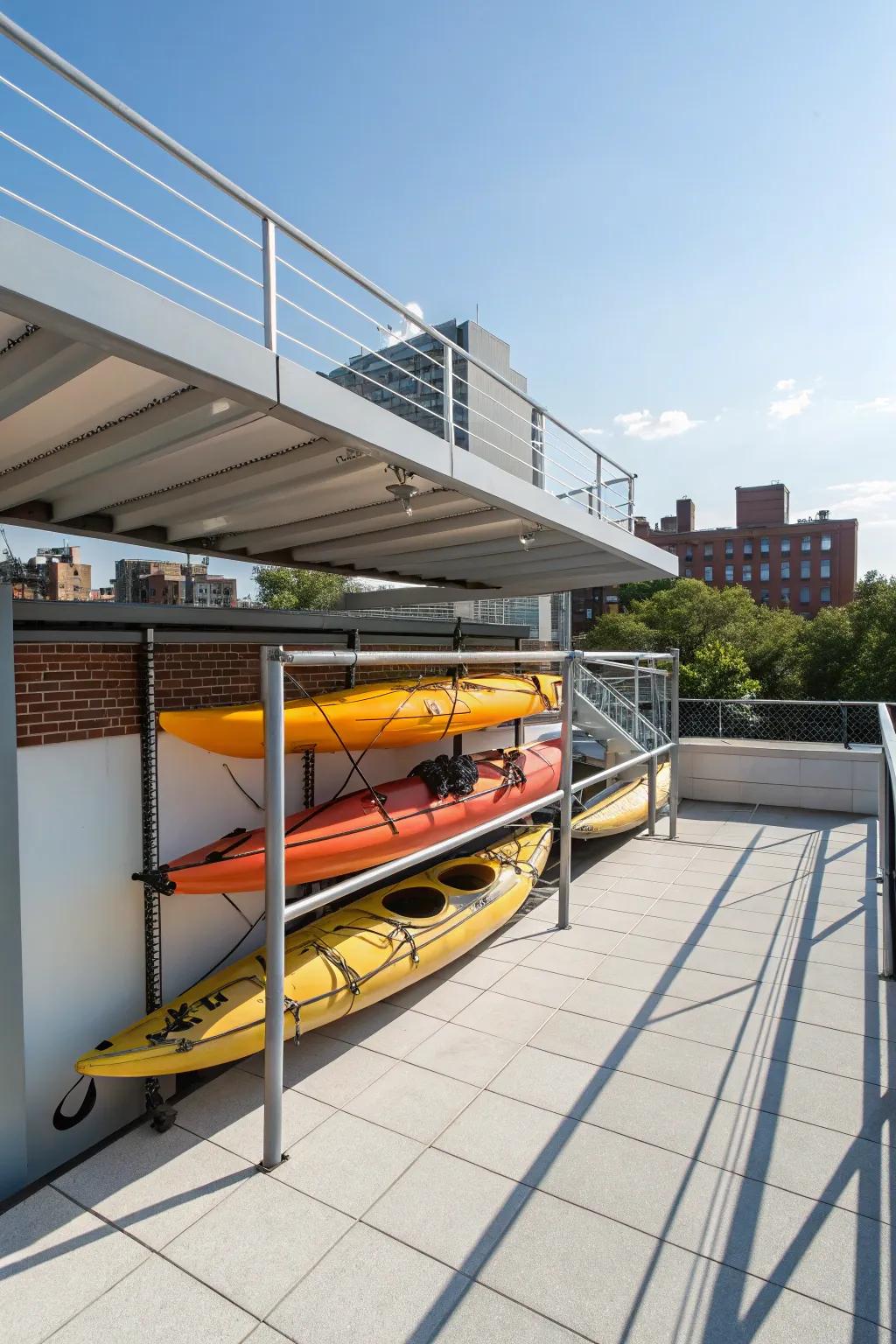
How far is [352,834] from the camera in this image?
374cm

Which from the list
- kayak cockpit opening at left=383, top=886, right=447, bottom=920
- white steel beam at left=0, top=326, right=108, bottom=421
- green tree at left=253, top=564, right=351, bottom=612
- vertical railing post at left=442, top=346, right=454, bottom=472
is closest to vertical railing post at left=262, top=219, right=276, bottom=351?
white steel beam at left=0, top=326, right=108, bottom=421

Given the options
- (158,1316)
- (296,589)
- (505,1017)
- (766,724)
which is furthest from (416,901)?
(296,589)

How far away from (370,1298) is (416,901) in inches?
102

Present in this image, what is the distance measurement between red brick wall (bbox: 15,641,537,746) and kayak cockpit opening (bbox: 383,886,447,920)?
63.1 inches

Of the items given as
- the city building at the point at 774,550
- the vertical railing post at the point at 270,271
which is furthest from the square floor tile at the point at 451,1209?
the city building at the point at 774,550

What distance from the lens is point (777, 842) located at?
6824 mm

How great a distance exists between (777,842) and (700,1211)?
5.22 m

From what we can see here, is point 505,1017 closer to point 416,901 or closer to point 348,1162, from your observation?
point 416,901

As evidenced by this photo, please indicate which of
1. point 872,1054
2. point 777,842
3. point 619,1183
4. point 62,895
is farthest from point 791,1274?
point 777,842

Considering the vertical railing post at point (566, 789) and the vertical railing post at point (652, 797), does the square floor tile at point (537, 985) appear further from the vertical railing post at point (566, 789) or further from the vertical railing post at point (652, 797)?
the vertical railing post at point (652, 797)

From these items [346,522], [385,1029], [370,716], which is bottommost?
[385,1029]

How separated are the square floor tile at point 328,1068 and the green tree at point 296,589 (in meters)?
29.3

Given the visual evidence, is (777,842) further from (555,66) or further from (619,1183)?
(555,66)

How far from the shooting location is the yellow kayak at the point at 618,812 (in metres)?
6.58
